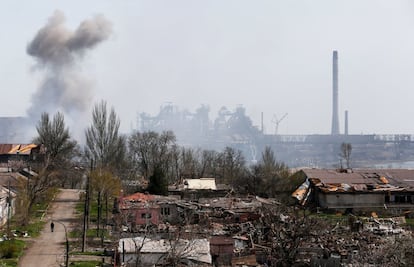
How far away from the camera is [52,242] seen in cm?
1839

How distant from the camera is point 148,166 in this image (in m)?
36.9

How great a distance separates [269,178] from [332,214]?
671 cm

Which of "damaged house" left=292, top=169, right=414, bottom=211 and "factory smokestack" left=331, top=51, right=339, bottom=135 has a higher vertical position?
"factory smokestack" left=331, top=51, right=339, bottom=135

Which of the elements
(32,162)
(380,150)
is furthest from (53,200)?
(380,150)

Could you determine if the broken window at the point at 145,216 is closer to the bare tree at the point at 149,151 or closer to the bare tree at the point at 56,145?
the bare tree at the point at 56,145

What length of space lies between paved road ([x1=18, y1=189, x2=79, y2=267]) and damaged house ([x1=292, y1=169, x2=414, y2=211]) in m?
9.06

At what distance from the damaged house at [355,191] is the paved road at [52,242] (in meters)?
9.06

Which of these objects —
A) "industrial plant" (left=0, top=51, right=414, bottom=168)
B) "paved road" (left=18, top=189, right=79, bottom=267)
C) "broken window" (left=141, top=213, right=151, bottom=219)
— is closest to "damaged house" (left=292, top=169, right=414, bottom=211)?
"broken window" (left=141, top=213, right=151, bottom=219)

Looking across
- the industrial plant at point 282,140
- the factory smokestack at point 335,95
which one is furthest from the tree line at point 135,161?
the factory smokestack at point 335,95

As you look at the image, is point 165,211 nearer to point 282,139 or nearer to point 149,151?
point 149,151

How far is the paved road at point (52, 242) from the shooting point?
1591 cm

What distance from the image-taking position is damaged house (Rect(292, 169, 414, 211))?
2511 centimetres

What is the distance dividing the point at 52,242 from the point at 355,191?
11.8 m

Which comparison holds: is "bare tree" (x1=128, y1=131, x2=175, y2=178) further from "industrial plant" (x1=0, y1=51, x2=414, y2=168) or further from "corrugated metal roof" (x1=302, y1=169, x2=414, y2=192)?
"industrial plant" (x1=0, y1=51, x2=414, y2=168)
